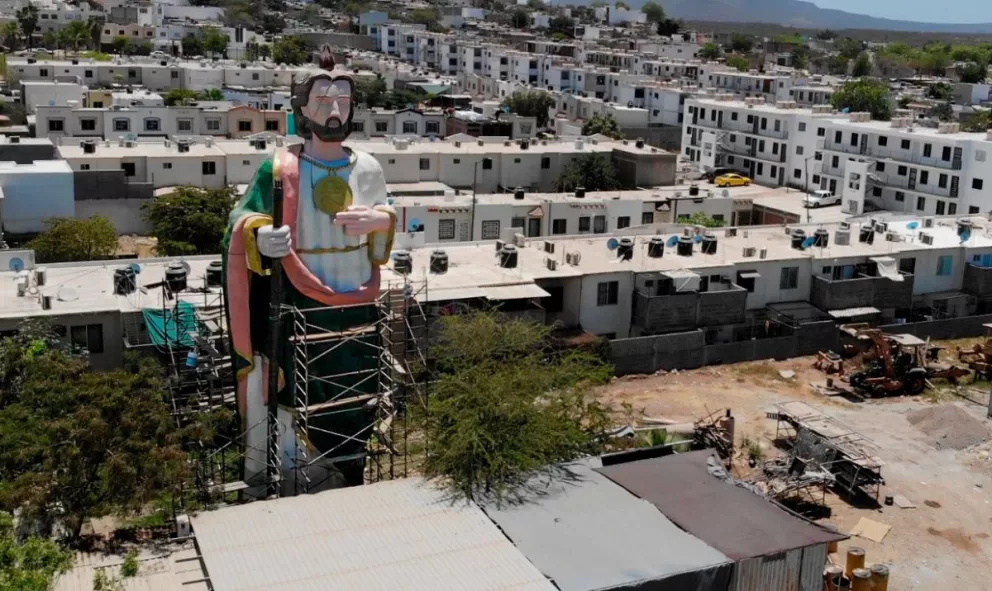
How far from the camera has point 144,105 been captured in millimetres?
74375

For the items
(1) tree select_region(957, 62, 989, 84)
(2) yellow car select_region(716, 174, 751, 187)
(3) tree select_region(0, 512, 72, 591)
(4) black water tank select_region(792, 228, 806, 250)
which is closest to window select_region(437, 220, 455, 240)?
(4) black water tank select_region(792, 228, 806, 250)

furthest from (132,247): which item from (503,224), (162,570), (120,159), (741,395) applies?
(162,570)

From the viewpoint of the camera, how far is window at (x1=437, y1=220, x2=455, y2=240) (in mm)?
49688

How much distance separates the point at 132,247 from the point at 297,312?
3163cm

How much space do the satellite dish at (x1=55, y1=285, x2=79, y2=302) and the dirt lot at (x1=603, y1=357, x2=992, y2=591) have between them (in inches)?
640

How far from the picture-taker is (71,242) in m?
42.7

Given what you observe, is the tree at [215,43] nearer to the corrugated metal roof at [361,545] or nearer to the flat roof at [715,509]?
the flat roof at [715,509]

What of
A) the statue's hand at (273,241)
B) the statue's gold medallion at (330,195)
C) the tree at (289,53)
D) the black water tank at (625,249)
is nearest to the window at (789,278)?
the black water tank at (625,249)

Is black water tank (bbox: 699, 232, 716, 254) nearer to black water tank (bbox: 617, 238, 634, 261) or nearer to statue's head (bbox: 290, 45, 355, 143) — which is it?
black water tank (bbox: 617, 238, 634, 261)

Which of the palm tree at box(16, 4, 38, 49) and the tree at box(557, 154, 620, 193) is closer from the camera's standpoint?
the tree at box(557, 154, 620, 193)

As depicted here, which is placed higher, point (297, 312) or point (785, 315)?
point (297, 312)

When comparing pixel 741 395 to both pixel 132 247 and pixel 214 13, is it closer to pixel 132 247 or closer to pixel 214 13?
pixel 132 247

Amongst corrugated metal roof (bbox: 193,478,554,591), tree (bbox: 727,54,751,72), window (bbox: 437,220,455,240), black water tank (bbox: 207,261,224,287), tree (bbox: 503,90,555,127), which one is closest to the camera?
corrugated metal roof (bbox: 193,478,554,591)

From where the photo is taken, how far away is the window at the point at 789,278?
138 ft
